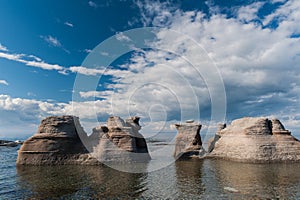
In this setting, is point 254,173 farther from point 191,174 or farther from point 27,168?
point 27,168

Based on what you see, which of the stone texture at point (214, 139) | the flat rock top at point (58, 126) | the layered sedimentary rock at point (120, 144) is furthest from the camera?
the stone texture at point (214, 139)

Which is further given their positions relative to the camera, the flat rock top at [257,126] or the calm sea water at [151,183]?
the flat rock top at [257,126]

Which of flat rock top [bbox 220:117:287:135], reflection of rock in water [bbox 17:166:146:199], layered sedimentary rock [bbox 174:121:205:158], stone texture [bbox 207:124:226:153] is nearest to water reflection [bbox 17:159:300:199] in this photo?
reflection of rock in water [bbox 17:166:146:199]

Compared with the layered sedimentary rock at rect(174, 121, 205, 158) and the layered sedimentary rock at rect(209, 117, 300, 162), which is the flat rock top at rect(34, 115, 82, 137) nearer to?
the layered sedimentary rock at rect(174, 121, 205, 158)

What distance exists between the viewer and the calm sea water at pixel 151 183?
2219cm

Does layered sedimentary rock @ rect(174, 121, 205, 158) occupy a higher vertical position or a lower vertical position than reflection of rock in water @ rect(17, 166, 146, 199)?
higher

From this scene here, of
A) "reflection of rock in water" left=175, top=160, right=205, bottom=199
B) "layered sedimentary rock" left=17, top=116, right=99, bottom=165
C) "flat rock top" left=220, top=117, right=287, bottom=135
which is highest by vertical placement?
"flat rock top" left=220, top=117, right=287, bottom=135

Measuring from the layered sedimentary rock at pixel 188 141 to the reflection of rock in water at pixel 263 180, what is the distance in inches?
521

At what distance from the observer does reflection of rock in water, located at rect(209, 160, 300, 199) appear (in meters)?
22.4

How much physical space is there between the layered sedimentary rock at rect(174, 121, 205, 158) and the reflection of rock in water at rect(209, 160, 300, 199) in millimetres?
13239

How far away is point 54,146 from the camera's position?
38.7 meters

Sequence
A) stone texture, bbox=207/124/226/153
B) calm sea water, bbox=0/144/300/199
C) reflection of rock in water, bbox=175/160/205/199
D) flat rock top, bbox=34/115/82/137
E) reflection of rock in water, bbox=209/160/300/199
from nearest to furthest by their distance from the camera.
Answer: calm sea water, bbox=0/144/300/199, reflection of rock in water, bbox=209/160/300/199, reflection of rock in water, bbox=175/160/205/199, flat rock top, bbox=34/115/82/137, stone texture, bbox=207/124/226/153

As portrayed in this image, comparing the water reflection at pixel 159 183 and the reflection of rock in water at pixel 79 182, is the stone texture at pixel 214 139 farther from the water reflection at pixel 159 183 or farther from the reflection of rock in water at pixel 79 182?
the reflection of rock in water at pixel 79 182

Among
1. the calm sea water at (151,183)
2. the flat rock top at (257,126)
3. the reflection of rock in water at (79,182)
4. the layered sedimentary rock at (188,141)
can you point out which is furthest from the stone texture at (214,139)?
the reflection of rock in water at (79,182)
